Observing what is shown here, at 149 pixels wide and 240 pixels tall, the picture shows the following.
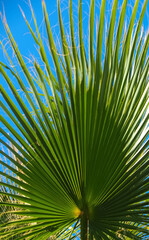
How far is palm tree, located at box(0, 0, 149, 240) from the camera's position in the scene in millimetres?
1534

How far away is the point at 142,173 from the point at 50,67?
0.69m

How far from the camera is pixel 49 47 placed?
1579mm

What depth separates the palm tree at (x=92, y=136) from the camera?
1534 millimetres

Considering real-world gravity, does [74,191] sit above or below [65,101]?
below

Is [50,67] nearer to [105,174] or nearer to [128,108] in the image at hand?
[128,108]

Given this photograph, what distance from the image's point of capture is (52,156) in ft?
5.30

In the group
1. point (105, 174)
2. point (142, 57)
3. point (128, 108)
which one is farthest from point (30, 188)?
point (142, 57)

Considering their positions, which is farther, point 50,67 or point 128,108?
point 50,67

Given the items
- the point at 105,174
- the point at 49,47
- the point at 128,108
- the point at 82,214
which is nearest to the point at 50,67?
the point at 49,47

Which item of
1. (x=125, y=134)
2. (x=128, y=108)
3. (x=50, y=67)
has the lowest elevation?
(x=125, y=134)

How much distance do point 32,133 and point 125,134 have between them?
46 centimetres

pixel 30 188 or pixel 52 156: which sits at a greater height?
pixel 52 156

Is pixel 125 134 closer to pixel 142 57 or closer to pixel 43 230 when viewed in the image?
pixel 142 57

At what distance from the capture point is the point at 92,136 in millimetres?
1569
